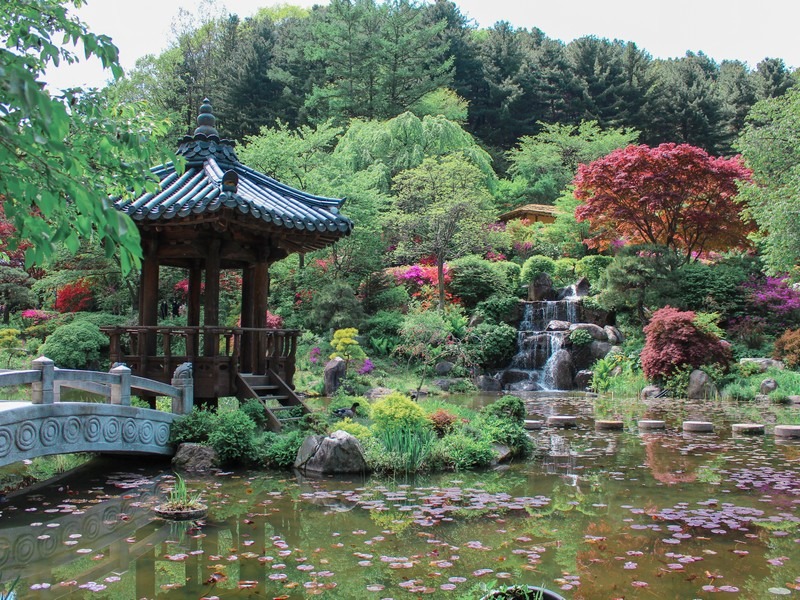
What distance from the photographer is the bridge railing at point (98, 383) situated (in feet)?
22.1

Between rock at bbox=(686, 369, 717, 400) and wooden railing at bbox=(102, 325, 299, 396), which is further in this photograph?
rock at bbox=(686, 369, 717, 400)

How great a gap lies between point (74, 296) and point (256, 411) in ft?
55.8

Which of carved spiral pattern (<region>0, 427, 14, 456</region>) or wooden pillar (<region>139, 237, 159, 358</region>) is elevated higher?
wooden pillar (<region>139, 237, 159, 358</region>)

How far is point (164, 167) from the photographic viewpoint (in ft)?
34.1

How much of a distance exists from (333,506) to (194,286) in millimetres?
6472

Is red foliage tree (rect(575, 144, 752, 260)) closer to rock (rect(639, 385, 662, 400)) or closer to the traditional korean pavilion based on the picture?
rock (rect(639, 385, 662, 400))

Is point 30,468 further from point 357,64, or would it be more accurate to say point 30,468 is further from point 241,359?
point 357,64

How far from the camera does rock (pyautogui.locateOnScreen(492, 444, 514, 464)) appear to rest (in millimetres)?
8742

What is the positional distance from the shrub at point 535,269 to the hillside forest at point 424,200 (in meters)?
0.07

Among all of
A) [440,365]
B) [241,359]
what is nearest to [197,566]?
[241,359]

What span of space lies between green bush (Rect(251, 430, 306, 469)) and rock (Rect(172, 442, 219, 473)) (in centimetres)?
50

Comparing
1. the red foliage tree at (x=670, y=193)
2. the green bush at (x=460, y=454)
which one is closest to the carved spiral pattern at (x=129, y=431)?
the green bush at (x=460, y=454)

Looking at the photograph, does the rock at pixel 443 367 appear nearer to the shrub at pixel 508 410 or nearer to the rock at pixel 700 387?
the rock at pixel 700 387

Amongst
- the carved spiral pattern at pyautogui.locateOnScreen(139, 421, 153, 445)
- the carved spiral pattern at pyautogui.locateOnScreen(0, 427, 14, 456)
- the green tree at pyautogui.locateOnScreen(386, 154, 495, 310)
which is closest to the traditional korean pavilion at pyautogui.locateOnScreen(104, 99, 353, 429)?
the carved spiral pattern at pyautogui.locateOnScreen(139, 421, 153, 445)
